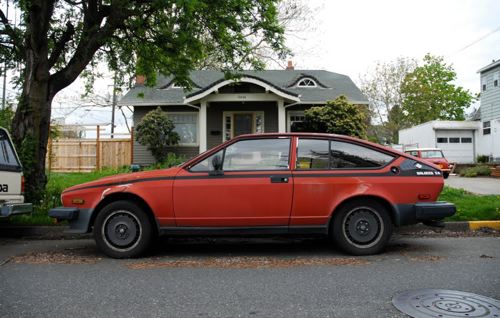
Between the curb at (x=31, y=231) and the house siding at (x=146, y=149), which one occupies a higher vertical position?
the house siding at (x=146, y=149)

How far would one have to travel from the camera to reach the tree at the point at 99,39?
30.1 feet

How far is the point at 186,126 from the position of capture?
2102 centimetres

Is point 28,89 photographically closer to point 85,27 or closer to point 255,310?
point 85,27

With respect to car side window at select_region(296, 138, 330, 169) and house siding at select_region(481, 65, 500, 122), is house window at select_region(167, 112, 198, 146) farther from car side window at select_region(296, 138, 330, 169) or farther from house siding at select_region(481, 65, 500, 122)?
house siding at select_region(481, 65, 500, 122)

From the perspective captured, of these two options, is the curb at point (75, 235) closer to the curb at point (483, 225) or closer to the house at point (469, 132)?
the curb at point (483, 225)

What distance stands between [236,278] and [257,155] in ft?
5.82

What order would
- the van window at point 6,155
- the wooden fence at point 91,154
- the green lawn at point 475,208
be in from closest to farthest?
the van window at point 6,155
the green lawn at point 475,208
the wooden fence at point 91,154

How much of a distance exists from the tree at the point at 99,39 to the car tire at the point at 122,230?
12.6ft

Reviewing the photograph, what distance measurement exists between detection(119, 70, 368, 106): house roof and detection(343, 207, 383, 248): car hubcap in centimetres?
1307

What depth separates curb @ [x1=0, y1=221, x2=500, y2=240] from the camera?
7.54 metres

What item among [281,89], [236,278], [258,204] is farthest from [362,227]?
[281,89]

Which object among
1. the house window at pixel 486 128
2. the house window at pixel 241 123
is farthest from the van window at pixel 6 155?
the house window at pixel 486 128

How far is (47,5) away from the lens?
921cm

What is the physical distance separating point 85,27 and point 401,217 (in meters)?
7.59
